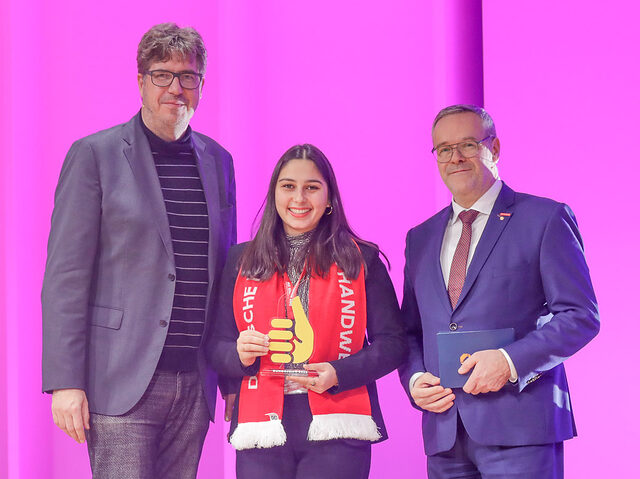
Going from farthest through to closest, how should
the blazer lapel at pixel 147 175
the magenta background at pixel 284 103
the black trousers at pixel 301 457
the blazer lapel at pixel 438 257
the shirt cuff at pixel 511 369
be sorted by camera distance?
the magenta background at pixel 284 103 < the blazer lapel at pixel 147 175 < the blazer lapel at pixel 438 257 < the black trousers at pixel 301 457 < the shirt cuff at pixel 511 369

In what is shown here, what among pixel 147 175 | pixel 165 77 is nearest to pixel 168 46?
pixel 165 77

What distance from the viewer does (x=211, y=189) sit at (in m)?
2.84

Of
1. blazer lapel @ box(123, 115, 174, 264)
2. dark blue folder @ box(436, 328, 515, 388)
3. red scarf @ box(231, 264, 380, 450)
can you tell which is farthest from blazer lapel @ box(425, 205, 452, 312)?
blazer lapel @ box(123, 115, 174, 264)

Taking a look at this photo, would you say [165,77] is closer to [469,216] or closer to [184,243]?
[184,243]

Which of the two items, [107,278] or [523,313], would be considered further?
[107,278]

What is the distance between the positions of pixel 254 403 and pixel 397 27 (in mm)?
2498

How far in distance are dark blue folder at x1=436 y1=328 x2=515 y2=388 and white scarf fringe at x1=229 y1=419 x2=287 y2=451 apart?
0.53 meters

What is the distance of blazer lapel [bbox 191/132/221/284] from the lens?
2.76 metres

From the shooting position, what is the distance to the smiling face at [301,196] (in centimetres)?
268

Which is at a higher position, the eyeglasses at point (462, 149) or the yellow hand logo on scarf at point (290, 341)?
the eyeglasses at point (462, 149)

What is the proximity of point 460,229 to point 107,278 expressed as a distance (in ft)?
4.01

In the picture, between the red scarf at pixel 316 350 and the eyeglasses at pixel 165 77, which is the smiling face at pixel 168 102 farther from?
the red scarf at pixel 316 350

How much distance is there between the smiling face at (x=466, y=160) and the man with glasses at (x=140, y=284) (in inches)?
33.6

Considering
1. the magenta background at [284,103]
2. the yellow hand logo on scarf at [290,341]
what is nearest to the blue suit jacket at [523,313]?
the yellow hand logo on scarf at [290,341]
